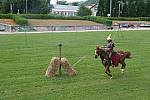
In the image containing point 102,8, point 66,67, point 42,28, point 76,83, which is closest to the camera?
point 76,83

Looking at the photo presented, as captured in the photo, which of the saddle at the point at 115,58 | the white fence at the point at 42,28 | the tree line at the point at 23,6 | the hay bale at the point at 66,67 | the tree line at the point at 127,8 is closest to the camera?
the saddle at the point at 115,58

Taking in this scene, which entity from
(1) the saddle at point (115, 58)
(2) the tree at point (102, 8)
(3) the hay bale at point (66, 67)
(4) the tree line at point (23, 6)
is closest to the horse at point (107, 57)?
(1) the saddle at point (115, 58)

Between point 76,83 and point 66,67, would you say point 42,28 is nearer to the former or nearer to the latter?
point 66,67

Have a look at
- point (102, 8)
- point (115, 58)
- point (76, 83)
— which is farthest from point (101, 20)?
point (76, 83)

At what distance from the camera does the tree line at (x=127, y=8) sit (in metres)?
120

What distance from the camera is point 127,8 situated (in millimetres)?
121000

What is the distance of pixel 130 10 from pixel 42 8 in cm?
2696

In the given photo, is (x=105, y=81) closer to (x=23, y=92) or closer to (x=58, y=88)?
(x=58, y=88)

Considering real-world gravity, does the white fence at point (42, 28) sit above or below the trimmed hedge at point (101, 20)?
below

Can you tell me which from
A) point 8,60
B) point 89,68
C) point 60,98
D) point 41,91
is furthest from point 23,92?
point 8,60

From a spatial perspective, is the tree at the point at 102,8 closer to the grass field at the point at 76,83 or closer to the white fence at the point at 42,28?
the white fence at the point at 42,28

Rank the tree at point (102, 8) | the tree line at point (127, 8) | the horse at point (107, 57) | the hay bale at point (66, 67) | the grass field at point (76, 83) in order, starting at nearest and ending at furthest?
the grass field at point (76, 83)
the horse at point (107, 57)
the hay bale at point (66, 67)
the tree line at point (127, 8)
the tree at point (102, 8)

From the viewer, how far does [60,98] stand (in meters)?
12.8

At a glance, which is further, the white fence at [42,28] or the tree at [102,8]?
the tree at [102,8]
